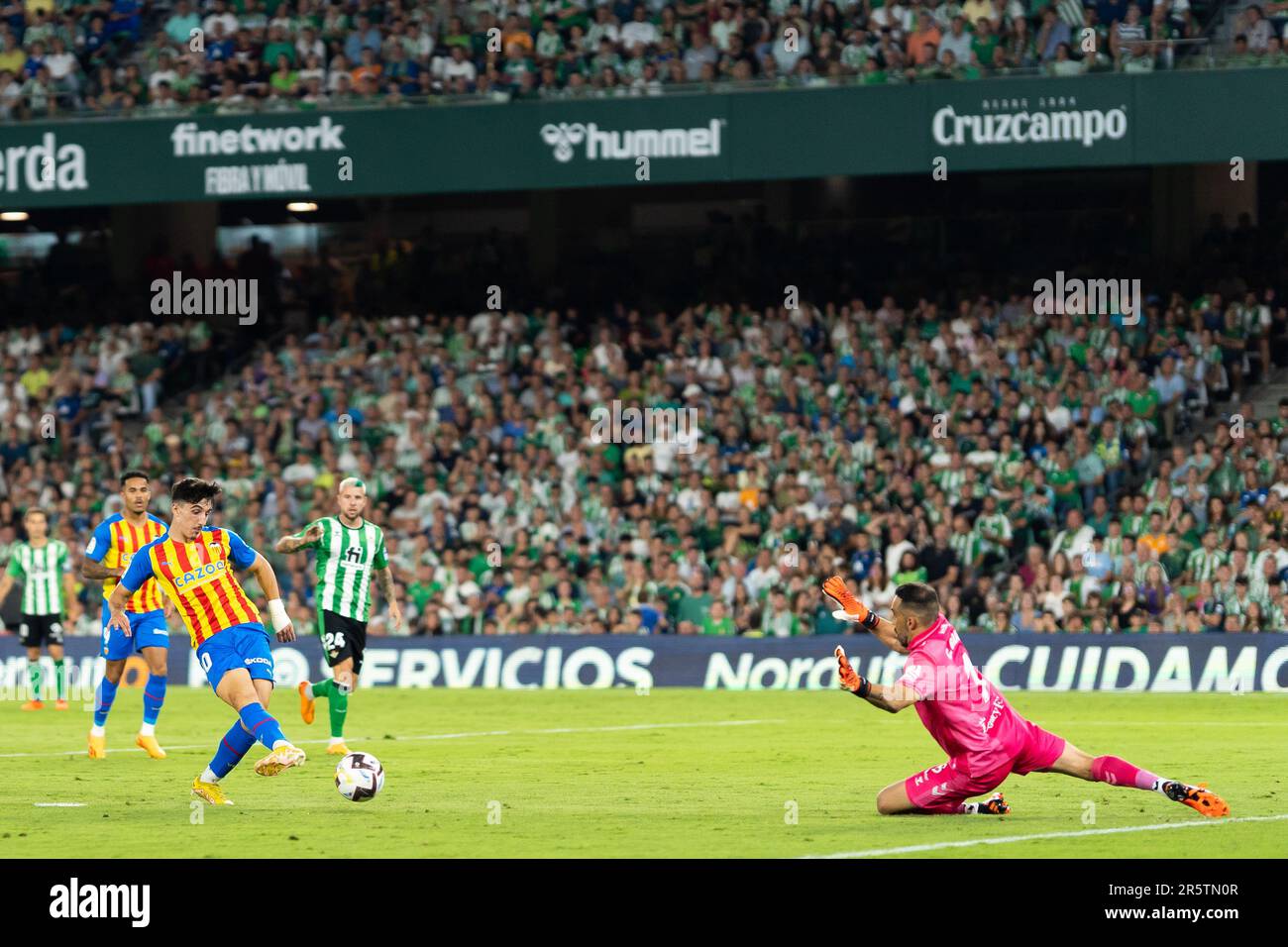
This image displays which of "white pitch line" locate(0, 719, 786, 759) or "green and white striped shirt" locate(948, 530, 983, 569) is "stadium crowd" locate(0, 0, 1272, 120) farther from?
"white pitch line" locate(0, 719, 786, 759)

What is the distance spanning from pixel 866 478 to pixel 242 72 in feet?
37.9

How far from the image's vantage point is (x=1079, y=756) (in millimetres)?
11922

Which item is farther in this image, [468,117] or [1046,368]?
[468,117]

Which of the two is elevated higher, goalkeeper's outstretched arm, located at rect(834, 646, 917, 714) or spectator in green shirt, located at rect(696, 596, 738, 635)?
goalkeeper's outstretched arm, located at rect(834, 646, 917, 714)

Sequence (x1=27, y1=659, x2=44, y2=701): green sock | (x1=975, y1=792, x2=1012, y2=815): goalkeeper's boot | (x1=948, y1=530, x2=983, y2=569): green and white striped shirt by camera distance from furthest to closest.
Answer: (x1=948, y1=530, x2=983, y2=569): green and white striped shirt, (x1=27, y1=659, x2=44, y2=701): green sock, (x1=975, y1=792, x2=1012, y2=815): goalkeeper's boot

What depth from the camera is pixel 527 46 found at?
1182 inches

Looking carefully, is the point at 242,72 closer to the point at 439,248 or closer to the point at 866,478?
the point at 439,248

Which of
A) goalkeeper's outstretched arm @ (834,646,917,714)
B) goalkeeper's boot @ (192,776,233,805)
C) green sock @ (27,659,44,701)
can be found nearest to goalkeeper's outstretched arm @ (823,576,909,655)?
goalkeeper's outstretched arm @ (834,646,917,714)

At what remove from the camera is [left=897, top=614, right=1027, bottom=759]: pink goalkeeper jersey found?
38.5ft

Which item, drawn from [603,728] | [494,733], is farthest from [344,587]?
[603,728]

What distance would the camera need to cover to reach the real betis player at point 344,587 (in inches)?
640

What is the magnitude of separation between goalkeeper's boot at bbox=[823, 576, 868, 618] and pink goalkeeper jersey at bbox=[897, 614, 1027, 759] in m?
0.45

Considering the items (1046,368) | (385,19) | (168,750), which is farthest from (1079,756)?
(385,19)

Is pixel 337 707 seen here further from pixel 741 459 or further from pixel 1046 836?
pixel 741 459
